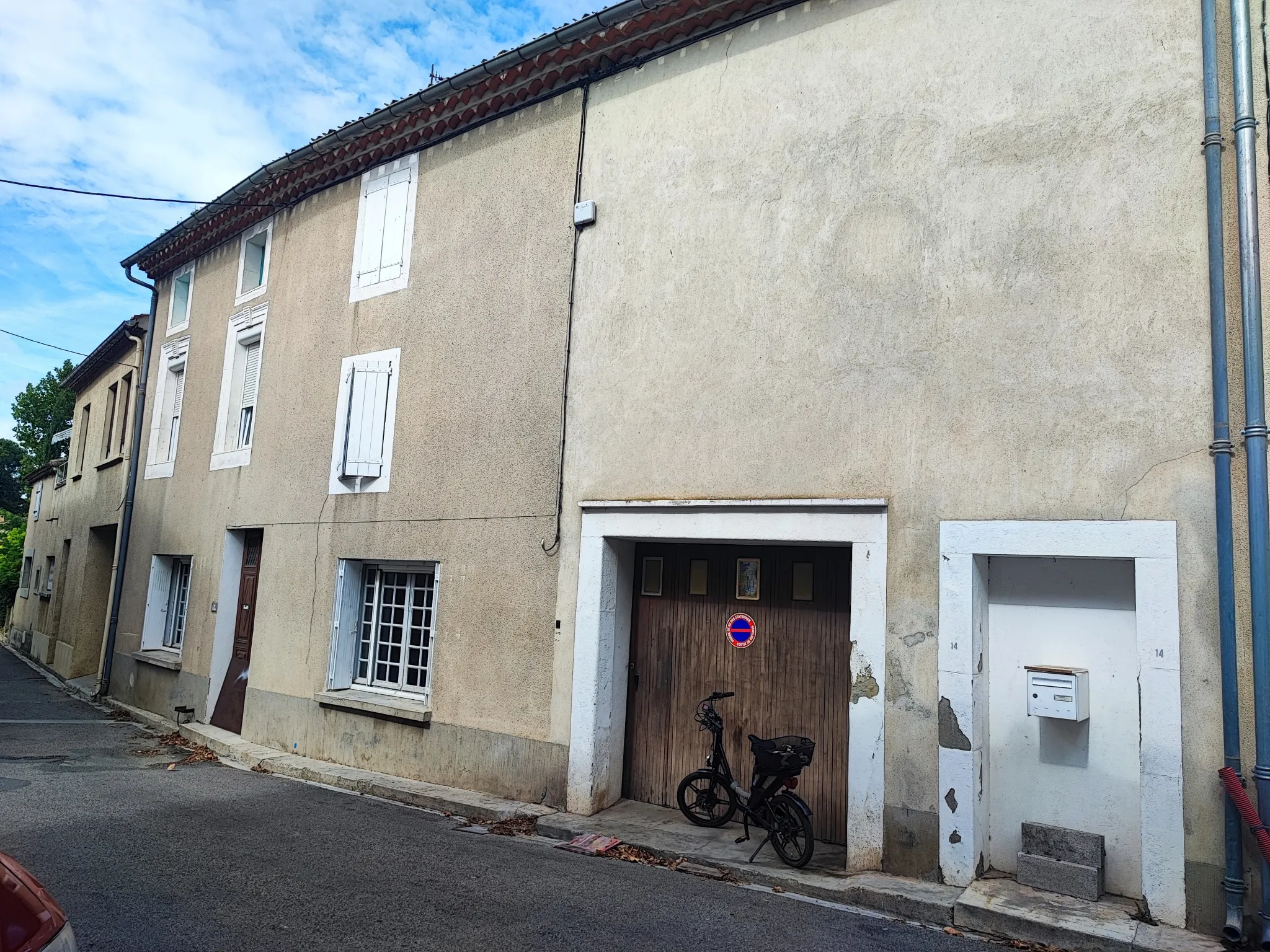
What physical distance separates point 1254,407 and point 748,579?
371cm

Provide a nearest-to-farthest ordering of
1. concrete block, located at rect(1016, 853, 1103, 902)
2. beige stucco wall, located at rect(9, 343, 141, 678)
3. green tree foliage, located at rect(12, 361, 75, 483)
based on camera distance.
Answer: concrete block, located at rect(1016, 853, 1103, 902) < beige stucco wall, located at rect(9, 343, 141, 678) < green tree foliage, located at rect(12, 361, 75, 483)

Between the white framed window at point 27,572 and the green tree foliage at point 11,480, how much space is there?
1229 inches

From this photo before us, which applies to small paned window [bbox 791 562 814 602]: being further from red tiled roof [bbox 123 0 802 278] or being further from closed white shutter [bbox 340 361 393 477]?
closed white shutter [bbox 340 361 393 477]

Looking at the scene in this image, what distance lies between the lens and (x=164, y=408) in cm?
1434

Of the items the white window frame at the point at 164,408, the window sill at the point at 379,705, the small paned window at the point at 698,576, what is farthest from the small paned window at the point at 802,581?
the white window frame at the point at 164,408

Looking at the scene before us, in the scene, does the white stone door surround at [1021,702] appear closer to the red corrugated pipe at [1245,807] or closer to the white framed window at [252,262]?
the red corrugated pipe at [1245,807]

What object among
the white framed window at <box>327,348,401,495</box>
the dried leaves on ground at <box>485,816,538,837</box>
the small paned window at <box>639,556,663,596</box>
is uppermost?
the white framed window at <box>327,348,401,495</box>

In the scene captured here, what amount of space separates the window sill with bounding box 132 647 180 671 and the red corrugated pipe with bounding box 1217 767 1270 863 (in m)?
12.2

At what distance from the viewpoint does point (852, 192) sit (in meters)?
6.66

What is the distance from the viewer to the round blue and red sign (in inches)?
286

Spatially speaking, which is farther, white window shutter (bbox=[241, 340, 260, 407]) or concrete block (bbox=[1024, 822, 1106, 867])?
white window shutter (bbox=[241, 340, 260, 407])

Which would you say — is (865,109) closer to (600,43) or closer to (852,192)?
(852,192)

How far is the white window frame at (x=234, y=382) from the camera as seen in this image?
12.0 meters

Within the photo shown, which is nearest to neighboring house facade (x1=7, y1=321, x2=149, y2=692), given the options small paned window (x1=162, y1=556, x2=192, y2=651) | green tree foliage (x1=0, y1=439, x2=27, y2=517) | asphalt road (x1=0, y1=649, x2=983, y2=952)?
small paned window (x1=162, y1=556, x2=192, y2=651)
